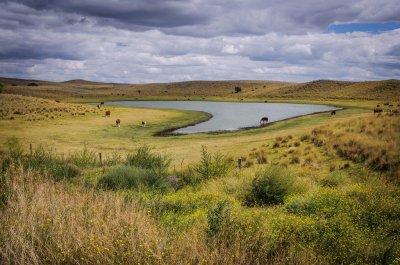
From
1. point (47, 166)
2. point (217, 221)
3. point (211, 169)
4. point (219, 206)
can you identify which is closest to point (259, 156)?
point (211, 169)

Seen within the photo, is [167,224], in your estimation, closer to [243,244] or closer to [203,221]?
[203,221]

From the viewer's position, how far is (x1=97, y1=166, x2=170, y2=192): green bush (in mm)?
13922

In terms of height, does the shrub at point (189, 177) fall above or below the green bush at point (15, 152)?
below

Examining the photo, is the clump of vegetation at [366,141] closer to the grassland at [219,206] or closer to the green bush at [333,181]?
the grassland at [219,206]

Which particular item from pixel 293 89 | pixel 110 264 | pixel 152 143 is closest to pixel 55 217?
pixel 110 264

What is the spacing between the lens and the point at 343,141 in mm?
23531

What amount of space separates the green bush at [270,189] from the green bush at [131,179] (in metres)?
3.66

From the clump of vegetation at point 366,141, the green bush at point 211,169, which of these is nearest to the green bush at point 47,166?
the green bush at point 211,169

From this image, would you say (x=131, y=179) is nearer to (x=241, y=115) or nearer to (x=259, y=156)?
(x=259, y=156)

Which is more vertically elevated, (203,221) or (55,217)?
(55,217)

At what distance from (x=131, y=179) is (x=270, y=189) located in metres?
5.56

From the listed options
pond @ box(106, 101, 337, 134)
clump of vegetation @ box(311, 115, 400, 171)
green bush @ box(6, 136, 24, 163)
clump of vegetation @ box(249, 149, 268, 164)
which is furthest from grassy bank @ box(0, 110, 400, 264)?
pond @ box(106, 101, 337, 134)

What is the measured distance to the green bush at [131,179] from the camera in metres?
13.9

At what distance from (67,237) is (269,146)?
79.1 ft
